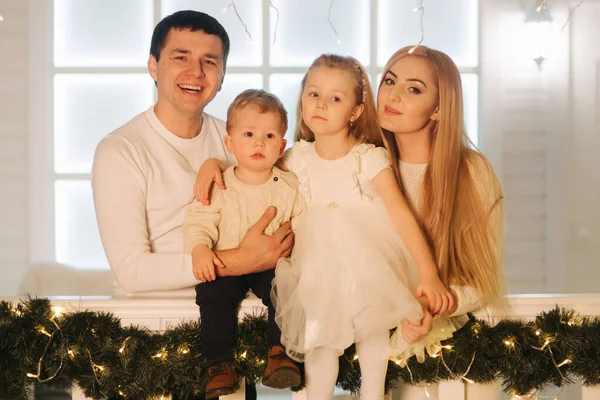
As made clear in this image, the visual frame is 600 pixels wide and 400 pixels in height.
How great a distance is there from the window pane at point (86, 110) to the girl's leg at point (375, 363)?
2754 mm

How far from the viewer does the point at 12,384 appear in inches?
71.8

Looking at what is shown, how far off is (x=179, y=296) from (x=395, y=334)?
546 mm

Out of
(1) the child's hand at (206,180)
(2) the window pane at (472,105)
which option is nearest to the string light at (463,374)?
(1) the child's hand at (206,180)

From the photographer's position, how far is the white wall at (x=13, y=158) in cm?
416

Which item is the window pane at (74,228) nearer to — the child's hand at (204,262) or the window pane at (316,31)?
the window pane at (316,31)

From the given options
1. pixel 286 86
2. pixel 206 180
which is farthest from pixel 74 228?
pixel 206 180

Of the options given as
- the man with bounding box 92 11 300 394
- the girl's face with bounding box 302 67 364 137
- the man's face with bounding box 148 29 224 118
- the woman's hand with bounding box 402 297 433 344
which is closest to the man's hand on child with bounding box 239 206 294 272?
the man with bounding box 92 11 300 394

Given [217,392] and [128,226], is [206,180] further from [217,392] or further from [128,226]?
[217,392]

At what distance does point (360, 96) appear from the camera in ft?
6.28

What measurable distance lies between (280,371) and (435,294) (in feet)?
1.21

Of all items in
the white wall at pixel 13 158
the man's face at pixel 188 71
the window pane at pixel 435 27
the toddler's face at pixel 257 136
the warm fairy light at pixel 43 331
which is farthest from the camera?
the window pane at pixel 435 27

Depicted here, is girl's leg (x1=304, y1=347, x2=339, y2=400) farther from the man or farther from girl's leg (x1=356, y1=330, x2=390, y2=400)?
the man

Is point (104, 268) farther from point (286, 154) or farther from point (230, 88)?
point (286, 154)

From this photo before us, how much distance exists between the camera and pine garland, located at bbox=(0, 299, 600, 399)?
179 centimetres
